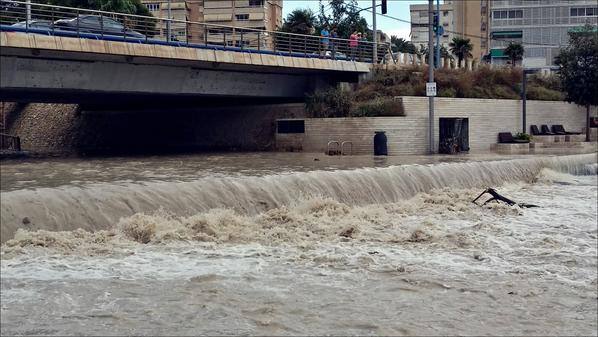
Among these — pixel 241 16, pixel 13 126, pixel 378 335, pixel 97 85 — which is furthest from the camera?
pixel 241 16

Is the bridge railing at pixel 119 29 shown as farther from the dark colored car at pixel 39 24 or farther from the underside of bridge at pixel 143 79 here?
the underside of bridge at pixel 143 79

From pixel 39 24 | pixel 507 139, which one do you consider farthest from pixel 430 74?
pixel 39 24

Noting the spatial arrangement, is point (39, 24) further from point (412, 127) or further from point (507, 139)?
point (507, 139)

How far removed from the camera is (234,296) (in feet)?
33.2

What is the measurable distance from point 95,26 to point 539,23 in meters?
54.7

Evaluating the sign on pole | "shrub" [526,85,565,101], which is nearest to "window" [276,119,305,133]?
the sign on pole

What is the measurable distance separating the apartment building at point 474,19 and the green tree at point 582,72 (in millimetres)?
46762

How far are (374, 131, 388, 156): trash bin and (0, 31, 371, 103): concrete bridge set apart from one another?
4830mm

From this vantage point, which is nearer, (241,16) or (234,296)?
(234,296)

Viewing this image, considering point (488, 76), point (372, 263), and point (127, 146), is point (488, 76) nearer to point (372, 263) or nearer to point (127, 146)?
point (127, 146)

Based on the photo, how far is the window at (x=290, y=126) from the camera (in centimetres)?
3259

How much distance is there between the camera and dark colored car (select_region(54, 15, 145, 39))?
80.9 ft

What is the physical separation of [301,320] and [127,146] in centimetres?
3172

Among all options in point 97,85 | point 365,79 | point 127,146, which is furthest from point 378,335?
point 127,146
